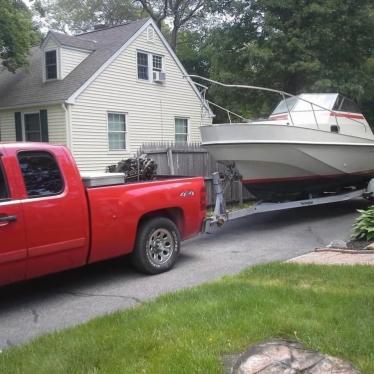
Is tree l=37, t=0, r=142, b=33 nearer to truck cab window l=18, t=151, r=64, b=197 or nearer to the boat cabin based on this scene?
the boat cabin

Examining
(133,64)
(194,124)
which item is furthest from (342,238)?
(194,124)

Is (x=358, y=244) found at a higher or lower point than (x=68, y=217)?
lower

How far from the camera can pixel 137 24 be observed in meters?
21.5

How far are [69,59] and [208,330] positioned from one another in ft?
57.4

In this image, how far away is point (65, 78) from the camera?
64.8 feet

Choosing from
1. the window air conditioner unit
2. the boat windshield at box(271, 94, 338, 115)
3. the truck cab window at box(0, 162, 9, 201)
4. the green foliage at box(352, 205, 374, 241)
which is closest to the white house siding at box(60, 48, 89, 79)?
the window air conditioner unit

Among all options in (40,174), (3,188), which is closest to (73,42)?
(40,174)

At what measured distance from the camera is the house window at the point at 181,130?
75.7 feet

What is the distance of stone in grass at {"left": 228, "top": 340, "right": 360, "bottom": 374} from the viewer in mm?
3539

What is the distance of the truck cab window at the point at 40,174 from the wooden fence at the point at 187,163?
17.7 feet

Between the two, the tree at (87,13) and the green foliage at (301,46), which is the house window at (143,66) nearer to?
the green foliage at (301,46)

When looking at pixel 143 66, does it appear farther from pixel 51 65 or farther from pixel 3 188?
pixel 3 188

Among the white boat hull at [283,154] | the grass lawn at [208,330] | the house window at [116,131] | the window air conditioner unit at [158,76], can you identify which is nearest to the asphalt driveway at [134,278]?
the grass lawn at [208,330]

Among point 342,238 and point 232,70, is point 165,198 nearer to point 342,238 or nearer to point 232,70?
point 342,238
